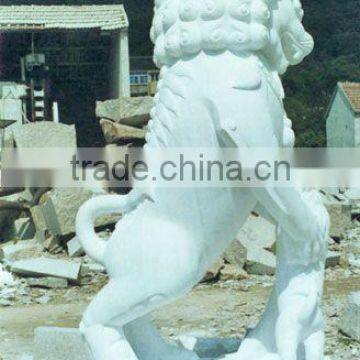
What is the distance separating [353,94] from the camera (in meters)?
14.5

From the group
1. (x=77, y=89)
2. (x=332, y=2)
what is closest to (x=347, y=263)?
(x=77, y=89)

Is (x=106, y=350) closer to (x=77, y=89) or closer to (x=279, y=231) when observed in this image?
(x=279, y=231)

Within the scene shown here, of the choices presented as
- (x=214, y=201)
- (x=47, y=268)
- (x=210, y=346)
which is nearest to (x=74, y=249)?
(x=47, y=268)

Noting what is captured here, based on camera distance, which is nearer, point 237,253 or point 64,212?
point 237,253

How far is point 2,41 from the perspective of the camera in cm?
1335

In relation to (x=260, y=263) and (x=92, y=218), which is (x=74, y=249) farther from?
(x=92, y=218)

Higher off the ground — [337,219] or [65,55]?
[65,55]

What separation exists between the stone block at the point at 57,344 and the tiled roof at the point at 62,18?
1012 centimetres

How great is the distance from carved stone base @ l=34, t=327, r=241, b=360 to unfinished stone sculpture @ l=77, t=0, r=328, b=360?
23 cm

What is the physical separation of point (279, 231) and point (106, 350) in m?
0.80

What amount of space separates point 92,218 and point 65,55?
38.4ft

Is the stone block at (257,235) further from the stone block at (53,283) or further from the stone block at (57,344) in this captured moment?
the stone block at (57,344)

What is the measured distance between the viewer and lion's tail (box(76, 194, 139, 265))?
104 inches

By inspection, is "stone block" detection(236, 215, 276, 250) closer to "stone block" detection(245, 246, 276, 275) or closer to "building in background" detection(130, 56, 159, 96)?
"stone block" detection(245, 246, 276, 275)
